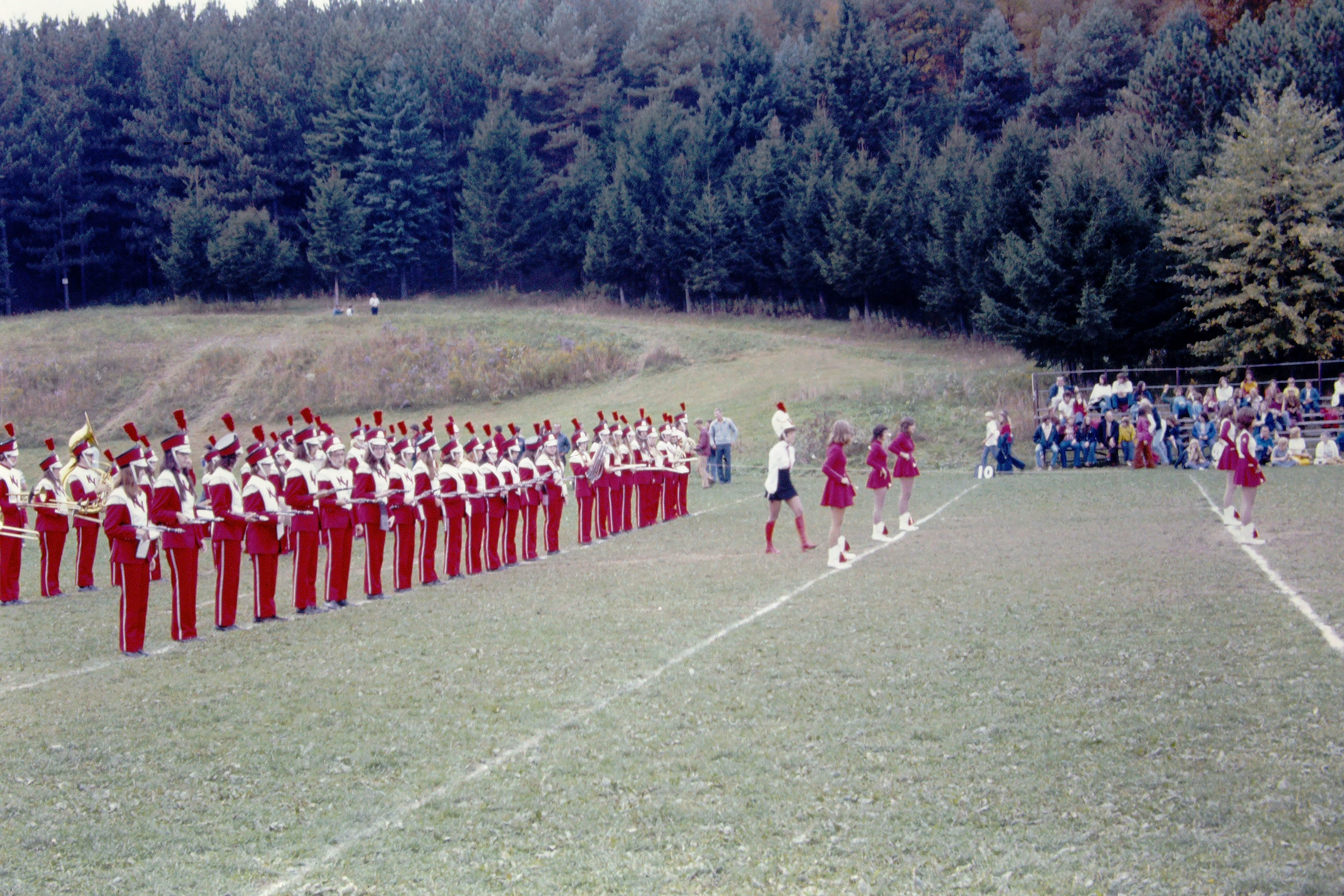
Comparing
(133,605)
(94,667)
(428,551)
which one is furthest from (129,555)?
(428,551)

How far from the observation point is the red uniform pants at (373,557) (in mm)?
15648

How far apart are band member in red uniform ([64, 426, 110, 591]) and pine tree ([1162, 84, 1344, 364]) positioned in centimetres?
3309

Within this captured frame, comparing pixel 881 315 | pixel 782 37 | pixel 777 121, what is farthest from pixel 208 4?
pixel 881 315

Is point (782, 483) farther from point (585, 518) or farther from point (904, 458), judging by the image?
point (585, 518)

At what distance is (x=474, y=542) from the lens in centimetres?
1784

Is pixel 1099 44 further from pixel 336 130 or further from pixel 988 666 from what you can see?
pixel 988 666

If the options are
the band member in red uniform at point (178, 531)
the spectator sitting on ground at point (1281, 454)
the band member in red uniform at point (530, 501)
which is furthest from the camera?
the spectator sitting on ground at point (1281, 454)

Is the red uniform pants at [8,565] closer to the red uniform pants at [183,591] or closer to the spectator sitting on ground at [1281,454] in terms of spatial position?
the red uniform pants at [183,591]

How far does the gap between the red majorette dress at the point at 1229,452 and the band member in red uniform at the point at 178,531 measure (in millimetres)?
14110

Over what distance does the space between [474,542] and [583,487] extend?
425 cm

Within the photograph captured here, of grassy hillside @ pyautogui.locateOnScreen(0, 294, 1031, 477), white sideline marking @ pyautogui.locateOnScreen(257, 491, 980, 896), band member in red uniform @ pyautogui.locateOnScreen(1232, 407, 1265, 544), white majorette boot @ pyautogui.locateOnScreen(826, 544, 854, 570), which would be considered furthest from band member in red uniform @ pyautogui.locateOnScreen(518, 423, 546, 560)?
grassy hillside @ pyautogui.locateOnScreen(0, 294, 1031, 477)

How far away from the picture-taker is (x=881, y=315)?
63.6 meters

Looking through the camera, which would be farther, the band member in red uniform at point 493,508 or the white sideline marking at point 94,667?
the band member in red uniform at point 493,508

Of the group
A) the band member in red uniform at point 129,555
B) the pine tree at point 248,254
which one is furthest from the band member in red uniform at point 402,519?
the pine tree at point 248,254
